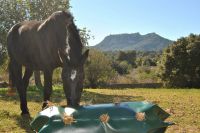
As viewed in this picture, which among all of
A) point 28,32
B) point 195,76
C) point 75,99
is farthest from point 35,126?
point 195,76

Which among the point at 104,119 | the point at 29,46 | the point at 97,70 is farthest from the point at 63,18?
the point at 97,70

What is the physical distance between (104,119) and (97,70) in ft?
140

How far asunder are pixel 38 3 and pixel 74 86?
26019 mm

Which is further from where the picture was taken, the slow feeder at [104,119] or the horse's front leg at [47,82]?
the horse's front leg at [47,82]

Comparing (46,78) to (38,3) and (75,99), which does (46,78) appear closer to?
(75,99)

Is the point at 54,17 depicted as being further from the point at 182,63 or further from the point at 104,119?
the point at 182,63

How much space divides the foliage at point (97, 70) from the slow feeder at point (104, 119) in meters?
41.0

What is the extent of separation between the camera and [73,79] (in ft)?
27.5

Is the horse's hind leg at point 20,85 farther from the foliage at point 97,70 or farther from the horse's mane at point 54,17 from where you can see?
the foliage at point 97,70

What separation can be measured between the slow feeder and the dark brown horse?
1.83m

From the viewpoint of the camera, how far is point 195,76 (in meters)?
44.9

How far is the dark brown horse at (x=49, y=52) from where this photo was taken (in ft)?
28.2

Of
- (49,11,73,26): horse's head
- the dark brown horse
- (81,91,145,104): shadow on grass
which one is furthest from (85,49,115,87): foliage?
(49,11,73,26): horse's head

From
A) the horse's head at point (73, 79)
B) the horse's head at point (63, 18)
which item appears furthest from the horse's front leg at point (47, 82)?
the horse's head at point (73, 79)
